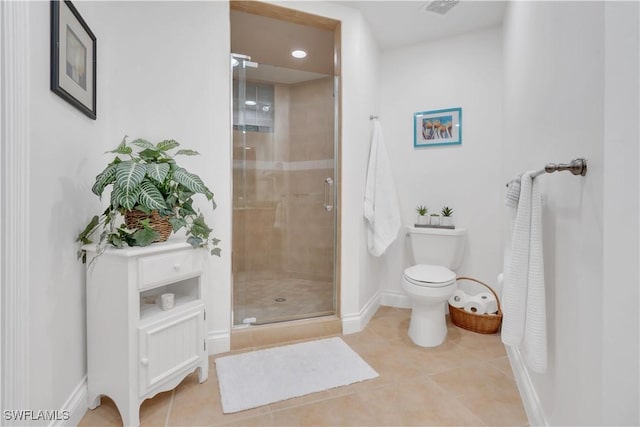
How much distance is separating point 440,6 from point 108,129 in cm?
227

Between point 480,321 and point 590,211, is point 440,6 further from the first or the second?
point 480,321

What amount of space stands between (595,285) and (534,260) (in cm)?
28

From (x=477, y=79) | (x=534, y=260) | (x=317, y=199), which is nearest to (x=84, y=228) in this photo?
(x=317, y=199)

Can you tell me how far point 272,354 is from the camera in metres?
1.93

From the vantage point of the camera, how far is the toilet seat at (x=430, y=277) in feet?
6.41

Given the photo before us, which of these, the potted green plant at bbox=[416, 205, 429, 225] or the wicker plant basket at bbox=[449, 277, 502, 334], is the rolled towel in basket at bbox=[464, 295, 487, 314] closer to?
the wicker plant basket at bbox=[449, 277, 502, 334]

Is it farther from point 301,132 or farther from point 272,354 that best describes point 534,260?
→ point 301,132

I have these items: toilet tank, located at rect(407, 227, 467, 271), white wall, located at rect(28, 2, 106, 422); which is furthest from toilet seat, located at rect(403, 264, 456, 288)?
white wall, located at rect(28, 2, 106, 422)

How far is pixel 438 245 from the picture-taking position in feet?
8.06

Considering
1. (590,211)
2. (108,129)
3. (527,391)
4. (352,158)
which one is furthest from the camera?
(352,158)

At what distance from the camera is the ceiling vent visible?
2.14m

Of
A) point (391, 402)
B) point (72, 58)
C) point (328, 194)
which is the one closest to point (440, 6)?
point (328, 194)

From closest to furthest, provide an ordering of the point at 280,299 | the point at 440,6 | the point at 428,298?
1. the point at 428,298
2. the point at 440,6
3. the point at 280,299

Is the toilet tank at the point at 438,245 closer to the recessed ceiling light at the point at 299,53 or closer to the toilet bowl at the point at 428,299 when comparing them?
the toilet bowl at the point at 428,299
